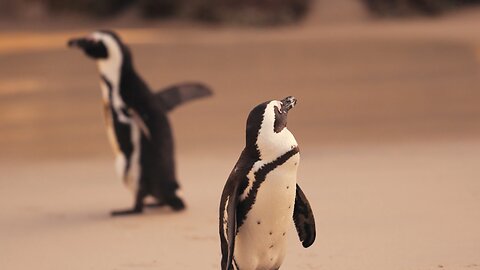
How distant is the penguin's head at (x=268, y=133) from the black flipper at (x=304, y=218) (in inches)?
13.7

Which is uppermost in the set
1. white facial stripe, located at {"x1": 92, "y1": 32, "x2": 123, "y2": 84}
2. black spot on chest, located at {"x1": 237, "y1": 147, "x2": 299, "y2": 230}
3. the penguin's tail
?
black spot on chest, located at {"x1": 237, "y1": 147, "x2": 299, "y2": 230}

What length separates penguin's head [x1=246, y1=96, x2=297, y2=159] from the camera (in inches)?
179

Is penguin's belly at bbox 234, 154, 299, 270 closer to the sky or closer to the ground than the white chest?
closer to the sky

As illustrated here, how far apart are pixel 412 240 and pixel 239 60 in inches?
509

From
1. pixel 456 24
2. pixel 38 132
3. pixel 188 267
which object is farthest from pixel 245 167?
pixel 456 24

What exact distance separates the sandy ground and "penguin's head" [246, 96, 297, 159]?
1.11m

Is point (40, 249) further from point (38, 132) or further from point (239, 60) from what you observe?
point (239, 60)

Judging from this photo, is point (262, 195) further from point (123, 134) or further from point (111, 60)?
point (111, 60)

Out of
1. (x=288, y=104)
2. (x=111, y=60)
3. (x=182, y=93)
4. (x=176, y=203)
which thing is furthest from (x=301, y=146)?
(x=288, y=104)

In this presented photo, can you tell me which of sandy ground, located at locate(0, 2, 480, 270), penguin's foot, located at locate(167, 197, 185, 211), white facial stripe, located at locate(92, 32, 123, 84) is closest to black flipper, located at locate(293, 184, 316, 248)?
sandy ground, located at locate(0, 2, 480, 270)

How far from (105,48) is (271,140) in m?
2.97

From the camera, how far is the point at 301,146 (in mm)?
10461

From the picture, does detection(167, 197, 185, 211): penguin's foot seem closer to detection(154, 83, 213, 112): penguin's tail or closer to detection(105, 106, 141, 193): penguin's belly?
detection(105, 106, 141, 193): penguin's belly

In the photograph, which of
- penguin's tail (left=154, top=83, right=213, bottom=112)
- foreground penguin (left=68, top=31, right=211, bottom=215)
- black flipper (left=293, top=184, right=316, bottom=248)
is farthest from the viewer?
penguin's tail (left=154, top=83, right=213, bottom=112)
